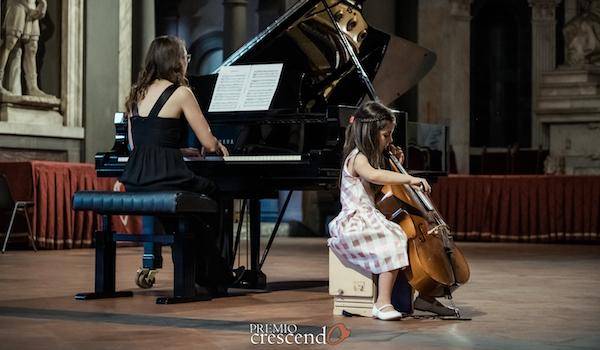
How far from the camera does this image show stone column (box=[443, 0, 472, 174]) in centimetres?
1839

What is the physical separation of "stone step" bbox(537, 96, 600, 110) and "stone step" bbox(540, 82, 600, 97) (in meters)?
0.06

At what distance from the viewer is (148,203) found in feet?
20.5

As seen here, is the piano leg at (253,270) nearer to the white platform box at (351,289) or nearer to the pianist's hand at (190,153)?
the pianist's hand at (190,153)

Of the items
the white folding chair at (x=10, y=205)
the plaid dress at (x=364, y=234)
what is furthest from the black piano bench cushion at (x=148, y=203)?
the white folding chair at (x=10, y=205)

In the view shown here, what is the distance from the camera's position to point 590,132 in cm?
1684

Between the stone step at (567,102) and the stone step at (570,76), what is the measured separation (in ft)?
0.87

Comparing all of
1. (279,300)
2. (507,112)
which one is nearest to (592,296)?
(279,300)

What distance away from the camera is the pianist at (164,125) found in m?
6.44

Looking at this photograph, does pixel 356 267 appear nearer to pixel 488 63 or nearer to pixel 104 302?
pixel 104 302

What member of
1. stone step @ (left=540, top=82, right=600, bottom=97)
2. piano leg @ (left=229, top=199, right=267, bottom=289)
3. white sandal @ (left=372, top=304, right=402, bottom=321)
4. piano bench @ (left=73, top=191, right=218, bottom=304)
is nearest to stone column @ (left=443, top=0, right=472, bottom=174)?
stone step @ (left=540, top=82, right=600, bottom=97)

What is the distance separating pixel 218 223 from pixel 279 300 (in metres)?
0.61

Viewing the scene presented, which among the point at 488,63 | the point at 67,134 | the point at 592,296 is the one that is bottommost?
the point at 592,296

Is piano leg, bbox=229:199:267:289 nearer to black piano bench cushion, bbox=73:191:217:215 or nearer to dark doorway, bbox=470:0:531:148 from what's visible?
black piano bench cushion, bbox=73:191:217:215

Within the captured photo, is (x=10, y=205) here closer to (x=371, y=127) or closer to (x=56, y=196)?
(x=56, y=196)
